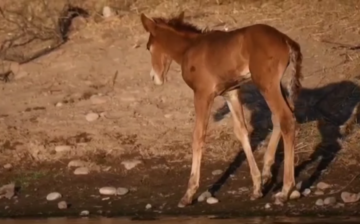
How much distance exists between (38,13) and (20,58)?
132 centimetres

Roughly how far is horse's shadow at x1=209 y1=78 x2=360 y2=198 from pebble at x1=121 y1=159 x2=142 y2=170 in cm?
106

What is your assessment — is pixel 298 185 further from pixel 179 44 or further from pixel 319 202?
pixel 179 44

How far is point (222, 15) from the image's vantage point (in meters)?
14.7

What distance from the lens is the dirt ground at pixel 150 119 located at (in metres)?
10.5

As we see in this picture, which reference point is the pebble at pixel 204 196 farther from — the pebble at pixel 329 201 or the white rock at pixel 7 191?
the white rock at pixel 7 191

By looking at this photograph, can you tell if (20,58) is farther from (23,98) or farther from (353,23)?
(353,23)

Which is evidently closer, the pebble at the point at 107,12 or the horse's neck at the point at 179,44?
the horse's neck at the point at 179,44

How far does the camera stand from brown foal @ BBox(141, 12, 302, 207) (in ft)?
31.9

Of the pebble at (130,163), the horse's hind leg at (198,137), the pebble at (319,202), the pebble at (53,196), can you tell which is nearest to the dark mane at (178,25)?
the horse's hind leg at (198,137)

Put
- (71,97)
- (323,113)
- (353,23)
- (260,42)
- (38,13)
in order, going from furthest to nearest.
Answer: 1. (38,13)
2. (353,23)
3. (71,97)
4. (323,113)
5. (260,42)

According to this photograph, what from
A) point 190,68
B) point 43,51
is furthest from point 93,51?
point 190,68

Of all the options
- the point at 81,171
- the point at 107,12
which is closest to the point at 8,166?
the point at 81,171

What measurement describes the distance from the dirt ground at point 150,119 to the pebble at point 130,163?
0.05 metres

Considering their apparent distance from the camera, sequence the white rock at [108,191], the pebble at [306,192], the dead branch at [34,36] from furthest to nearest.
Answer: the dead branch at [34,36] → the white rock at [108,191] → the pebble at [306,192]
